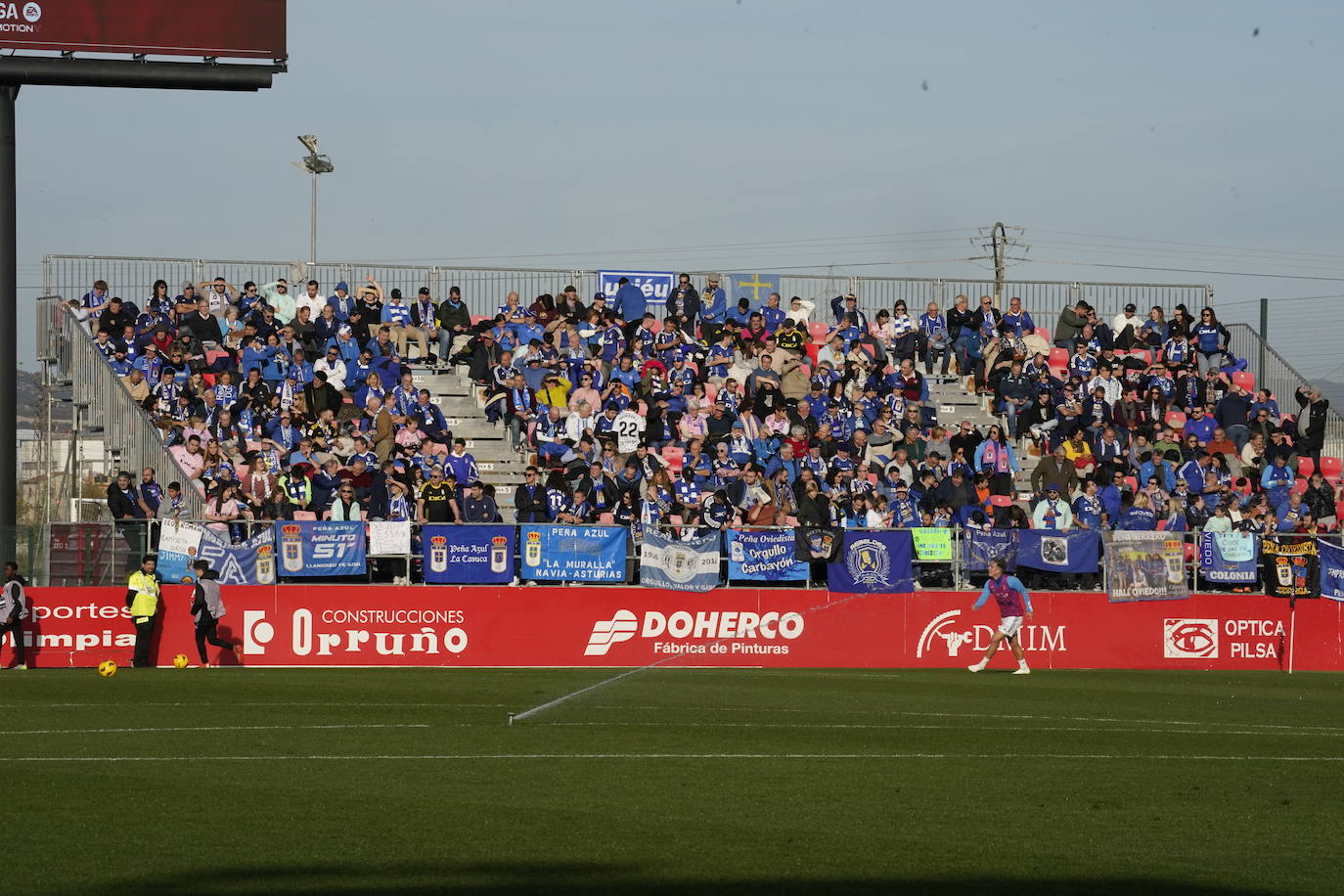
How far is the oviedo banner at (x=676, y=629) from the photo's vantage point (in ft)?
87.7

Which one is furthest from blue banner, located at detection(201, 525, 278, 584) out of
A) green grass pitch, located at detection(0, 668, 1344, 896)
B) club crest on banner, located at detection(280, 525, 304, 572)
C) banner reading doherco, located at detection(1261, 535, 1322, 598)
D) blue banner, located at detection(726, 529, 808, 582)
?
banner reading doherco, located at detection(1261, 535, 1322, 598)

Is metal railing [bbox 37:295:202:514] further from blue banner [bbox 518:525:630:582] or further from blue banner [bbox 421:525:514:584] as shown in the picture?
blue banner [bbox 518:525:630:582]

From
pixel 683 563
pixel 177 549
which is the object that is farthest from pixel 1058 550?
pixel 177 549

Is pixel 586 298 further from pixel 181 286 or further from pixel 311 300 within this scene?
pixel 181 286

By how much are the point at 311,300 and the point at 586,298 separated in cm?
631

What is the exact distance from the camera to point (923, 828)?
1086 cm

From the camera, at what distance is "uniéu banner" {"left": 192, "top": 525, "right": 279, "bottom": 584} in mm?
26609

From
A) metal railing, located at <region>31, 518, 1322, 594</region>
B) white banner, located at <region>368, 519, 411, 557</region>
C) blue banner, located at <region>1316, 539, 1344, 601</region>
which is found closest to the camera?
metal railing, located at <region>31, 518, 1322, 594</region>

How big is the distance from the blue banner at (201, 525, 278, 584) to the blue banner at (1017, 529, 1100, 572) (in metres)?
12.2

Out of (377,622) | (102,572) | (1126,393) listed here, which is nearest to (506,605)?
(377,622)

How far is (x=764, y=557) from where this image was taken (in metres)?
28.1

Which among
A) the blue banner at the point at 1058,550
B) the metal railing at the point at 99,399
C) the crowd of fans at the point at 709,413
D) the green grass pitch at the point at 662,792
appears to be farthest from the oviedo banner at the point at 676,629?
the green grass pitch at the point at 662,792

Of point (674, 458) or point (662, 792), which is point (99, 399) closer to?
point (674, 458)

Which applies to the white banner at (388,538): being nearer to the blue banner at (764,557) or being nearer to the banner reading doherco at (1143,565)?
the blue banner at (764,557)
